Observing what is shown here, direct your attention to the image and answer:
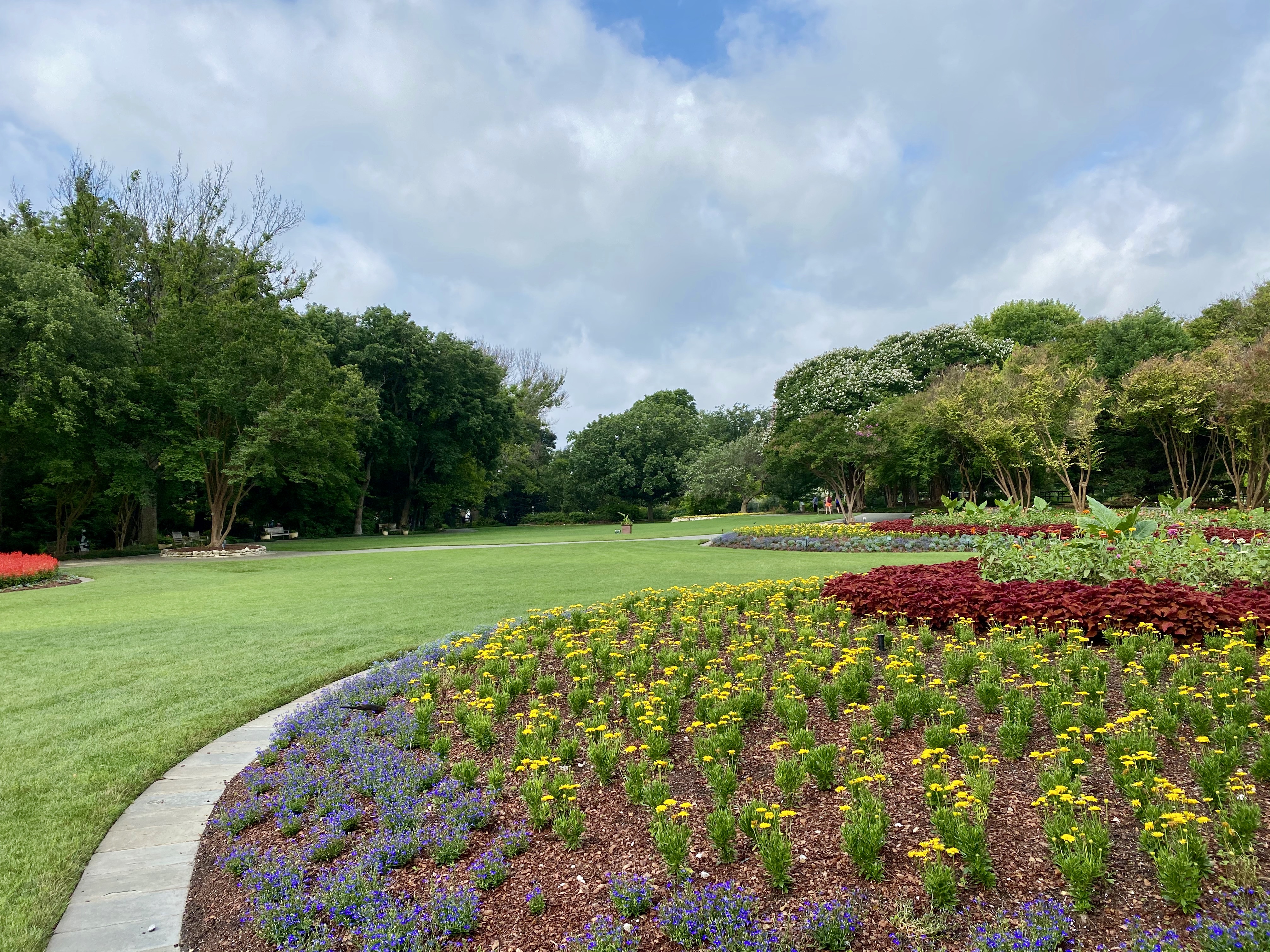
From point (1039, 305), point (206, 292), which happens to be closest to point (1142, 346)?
point (1039, 305)

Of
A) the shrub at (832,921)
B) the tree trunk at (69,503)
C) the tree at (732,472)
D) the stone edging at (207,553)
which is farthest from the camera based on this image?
the tree at (732,472)

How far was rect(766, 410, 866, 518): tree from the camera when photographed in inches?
1009

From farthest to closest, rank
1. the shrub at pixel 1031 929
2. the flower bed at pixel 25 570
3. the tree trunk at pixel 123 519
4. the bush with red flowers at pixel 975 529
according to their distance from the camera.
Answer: the tree trunk at pixel 123 519 < the bush with red flowers at pixel 975 529 < the flower bed at pixel 25 570 < the shrub at pixel 1031 929

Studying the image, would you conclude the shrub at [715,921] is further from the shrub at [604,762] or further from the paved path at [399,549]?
the paved path at [399,549]

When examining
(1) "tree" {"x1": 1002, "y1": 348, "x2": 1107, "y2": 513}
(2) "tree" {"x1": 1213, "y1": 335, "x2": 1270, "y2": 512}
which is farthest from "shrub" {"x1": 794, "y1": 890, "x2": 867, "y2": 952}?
(1) "tree" {"x1": 1002, "y1": 348, "x2": 1107, "y2": 513}

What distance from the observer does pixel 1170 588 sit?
17.3 feet

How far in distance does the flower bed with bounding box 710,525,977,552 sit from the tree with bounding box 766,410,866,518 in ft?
24.2

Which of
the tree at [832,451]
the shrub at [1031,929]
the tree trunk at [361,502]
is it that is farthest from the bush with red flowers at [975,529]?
the tree trunk at [361,502]

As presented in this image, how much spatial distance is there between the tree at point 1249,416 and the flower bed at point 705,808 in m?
20.7

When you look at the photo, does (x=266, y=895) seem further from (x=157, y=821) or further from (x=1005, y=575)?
(x=1005, y=575)

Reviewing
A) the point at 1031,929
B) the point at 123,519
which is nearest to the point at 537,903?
the point at 1031,929

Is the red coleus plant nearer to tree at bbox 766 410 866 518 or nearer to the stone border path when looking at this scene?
the stone border path

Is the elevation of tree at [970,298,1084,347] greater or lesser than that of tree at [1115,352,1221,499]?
greater

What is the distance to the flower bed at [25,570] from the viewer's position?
41.7 feet
